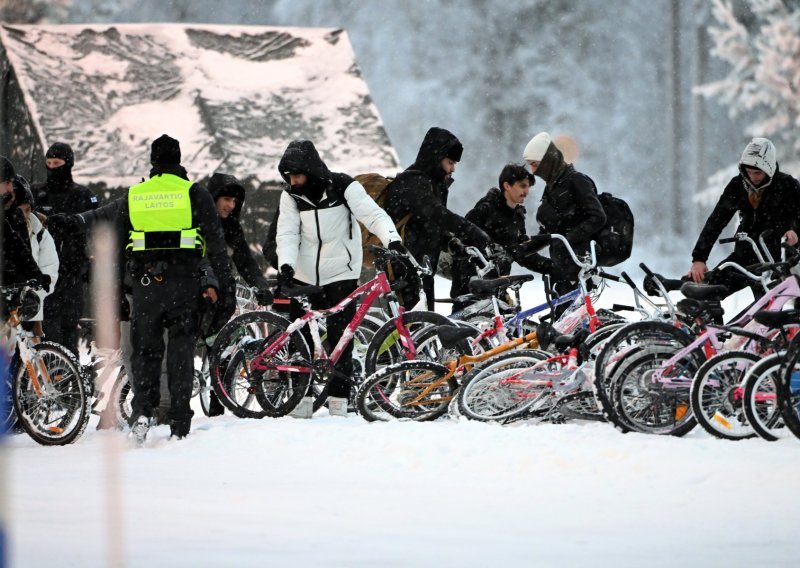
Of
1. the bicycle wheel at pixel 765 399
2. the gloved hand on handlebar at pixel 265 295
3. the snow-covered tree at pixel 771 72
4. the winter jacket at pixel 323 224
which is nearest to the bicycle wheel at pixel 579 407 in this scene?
the bicycle wheel at pixel 765 399

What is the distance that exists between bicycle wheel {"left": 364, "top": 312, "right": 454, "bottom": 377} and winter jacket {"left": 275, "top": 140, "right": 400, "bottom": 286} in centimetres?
51

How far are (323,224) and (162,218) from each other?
4.16 ft

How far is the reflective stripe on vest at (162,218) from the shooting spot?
353 inches

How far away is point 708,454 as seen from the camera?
7926 millimetres

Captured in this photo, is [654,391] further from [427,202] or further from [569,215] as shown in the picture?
[427,202]

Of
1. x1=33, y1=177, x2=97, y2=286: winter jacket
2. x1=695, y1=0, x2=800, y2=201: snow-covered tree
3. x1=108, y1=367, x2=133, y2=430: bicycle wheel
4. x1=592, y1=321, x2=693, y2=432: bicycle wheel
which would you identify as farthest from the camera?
x1=695, y1=0, x2=800, y2=201: snow-covered tree

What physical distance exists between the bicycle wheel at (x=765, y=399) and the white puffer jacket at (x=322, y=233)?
274 cm

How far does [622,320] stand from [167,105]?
7.17 m

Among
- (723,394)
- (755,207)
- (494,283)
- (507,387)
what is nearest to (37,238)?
(494,283)

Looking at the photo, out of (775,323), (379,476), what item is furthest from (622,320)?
(379,476)

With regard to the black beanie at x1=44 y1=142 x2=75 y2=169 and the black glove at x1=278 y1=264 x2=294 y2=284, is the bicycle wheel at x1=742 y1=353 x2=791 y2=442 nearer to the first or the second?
the black glove at x1=278 y1=264 x2=294 y2=284

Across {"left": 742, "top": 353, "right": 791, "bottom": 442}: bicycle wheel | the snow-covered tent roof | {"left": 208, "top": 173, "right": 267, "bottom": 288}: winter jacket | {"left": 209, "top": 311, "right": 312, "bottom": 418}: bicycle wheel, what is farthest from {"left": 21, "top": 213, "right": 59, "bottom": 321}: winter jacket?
the snow-covered tent roof

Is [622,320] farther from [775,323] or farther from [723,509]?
[723,509]

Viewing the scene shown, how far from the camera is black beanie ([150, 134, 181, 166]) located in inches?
355
